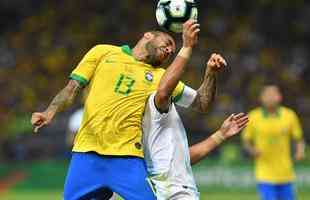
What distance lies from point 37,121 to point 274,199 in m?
6.94

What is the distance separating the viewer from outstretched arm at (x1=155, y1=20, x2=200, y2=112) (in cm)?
781

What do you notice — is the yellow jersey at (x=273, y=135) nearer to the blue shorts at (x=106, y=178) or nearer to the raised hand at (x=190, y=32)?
the blue shorts at (x=106, y=178)

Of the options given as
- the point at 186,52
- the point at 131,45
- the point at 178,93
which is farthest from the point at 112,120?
the point at 131,45

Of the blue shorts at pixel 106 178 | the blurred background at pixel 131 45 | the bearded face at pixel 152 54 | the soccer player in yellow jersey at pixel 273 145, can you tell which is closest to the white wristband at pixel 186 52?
the bearded face at pixel 152 54

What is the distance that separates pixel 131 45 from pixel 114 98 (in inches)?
580

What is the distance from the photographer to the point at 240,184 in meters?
19.4

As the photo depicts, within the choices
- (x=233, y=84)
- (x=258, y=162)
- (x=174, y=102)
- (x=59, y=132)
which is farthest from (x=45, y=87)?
(x=174, y=102)

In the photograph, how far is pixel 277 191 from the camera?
1432 cm

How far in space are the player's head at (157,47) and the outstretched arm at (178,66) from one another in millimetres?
395

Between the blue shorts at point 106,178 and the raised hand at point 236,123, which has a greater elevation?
the raised hand at point 236,123

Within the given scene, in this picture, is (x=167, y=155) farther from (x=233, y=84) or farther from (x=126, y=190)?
(x=233, y=84)

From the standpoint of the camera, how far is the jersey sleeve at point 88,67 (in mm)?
8227

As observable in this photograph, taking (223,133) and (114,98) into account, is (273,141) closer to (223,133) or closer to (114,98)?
(223,133)

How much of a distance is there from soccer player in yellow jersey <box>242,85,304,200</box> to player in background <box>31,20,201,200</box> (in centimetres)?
614
